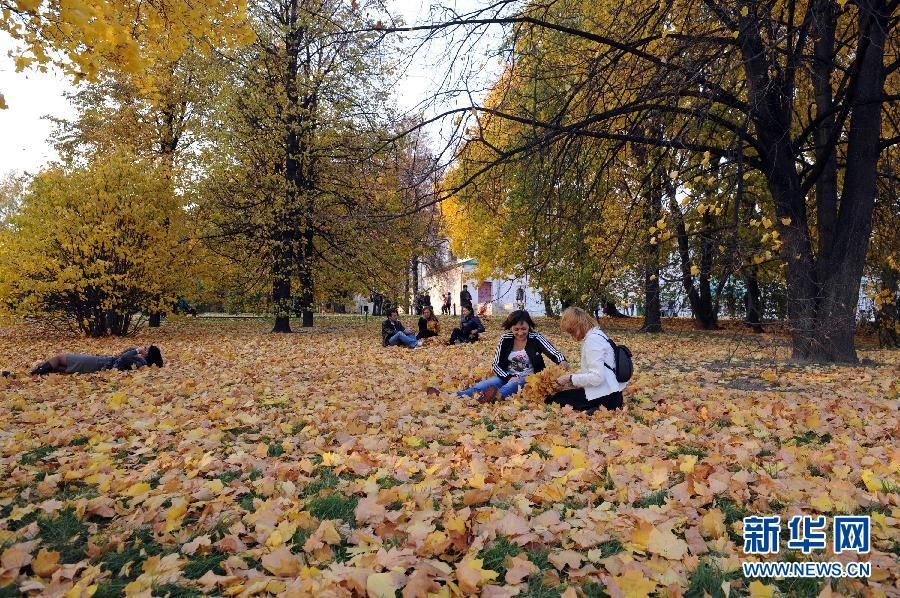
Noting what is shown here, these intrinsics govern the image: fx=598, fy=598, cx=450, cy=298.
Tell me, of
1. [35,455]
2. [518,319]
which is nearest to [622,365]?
[518,319]

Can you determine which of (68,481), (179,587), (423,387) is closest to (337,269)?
(423,387)

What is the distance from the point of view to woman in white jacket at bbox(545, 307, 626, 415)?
206 inches

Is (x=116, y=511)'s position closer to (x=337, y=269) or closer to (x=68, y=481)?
(x=68, y=481)

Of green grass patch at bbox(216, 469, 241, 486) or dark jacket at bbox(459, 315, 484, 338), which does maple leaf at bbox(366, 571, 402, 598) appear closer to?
green grass patch at bbox(216, 469, 241, 486)

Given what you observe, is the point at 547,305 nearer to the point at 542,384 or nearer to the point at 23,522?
the point at 542,384

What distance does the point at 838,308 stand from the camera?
8.28 meters

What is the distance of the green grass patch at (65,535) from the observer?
8.50 feet

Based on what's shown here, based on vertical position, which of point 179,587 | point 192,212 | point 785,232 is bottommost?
point 179,587

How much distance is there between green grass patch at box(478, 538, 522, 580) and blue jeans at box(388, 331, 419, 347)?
32.7 ft

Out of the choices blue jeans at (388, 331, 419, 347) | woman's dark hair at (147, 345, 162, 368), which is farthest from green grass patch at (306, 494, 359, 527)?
blue jeans at (388, 331, 419, 347)

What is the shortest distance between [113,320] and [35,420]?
34.1ft

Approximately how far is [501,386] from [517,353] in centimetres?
43

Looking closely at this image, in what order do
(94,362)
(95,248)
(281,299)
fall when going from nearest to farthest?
(94,362) → (95,248) → (281,299)

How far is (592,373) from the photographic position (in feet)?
17.1
